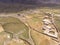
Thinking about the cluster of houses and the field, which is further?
the cluster of houses

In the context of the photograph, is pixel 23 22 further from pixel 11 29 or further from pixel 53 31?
pixel 53 31

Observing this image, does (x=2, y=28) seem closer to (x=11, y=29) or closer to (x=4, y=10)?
(x=11, y=29)

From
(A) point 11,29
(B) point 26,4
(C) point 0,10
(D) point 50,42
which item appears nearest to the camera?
(D) point 50,42

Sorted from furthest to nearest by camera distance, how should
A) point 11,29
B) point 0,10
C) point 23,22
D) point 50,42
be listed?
point 0,10
point 23,22
point 11,29
point 50,42

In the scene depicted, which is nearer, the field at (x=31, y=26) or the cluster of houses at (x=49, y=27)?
the field at (x=31, y=26)

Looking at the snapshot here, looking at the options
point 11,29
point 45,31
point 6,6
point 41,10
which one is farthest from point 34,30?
point 6,6

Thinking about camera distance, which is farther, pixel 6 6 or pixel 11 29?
pixel 6 6
